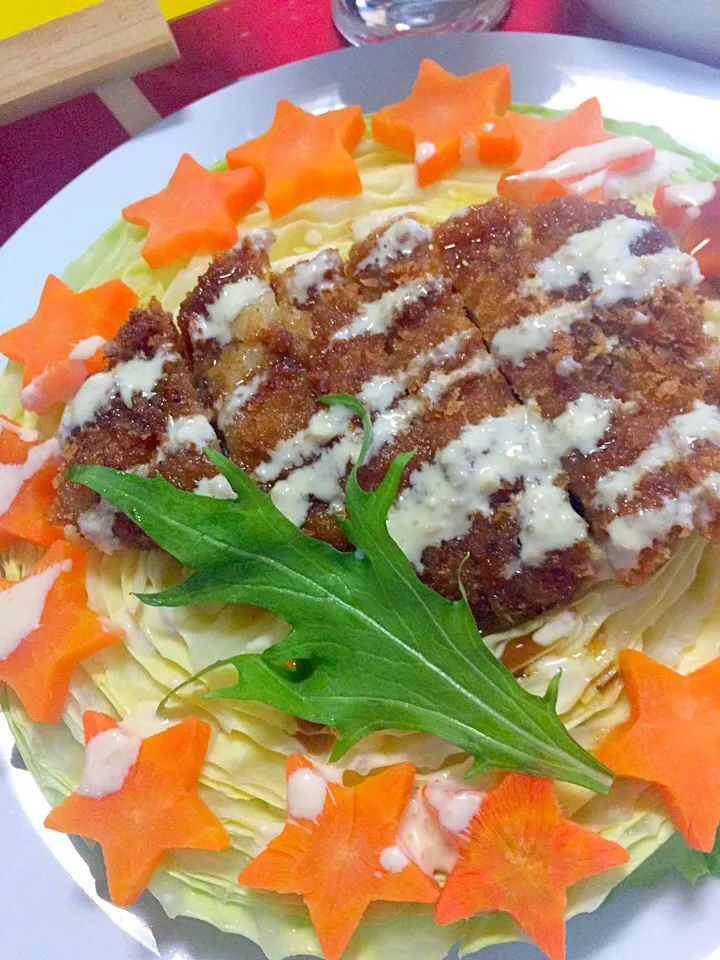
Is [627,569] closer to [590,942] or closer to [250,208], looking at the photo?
[590,942]

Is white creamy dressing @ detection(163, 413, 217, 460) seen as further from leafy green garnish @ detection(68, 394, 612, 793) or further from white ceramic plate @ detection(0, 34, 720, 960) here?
white ceramic plate @ detection(0, 34, 720, 960)

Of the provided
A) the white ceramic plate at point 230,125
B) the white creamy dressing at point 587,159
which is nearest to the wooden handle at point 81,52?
the white ceramic plate at point 230,125

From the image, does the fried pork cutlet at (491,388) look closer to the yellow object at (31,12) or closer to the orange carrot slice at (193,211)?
the orange carrot slice at (193,211)

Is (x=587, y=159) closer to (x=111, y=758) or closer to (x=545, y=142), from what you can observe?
(x=545, y=142)

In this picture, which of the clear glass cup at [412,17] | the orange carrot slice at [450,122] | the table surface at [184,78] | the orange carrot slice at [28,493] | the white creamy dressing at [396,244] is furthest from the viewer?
the table surface at [184,78]

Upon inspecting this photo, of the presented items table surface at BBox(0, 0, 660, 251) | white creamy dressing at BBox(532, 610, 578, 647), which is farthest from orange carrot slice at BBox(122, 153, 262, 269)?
white creamy dressing at BBox(532, 610, 578, 647)

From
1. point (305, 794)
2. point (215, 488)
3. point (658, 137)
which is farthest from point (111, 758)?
point (658, 137)
